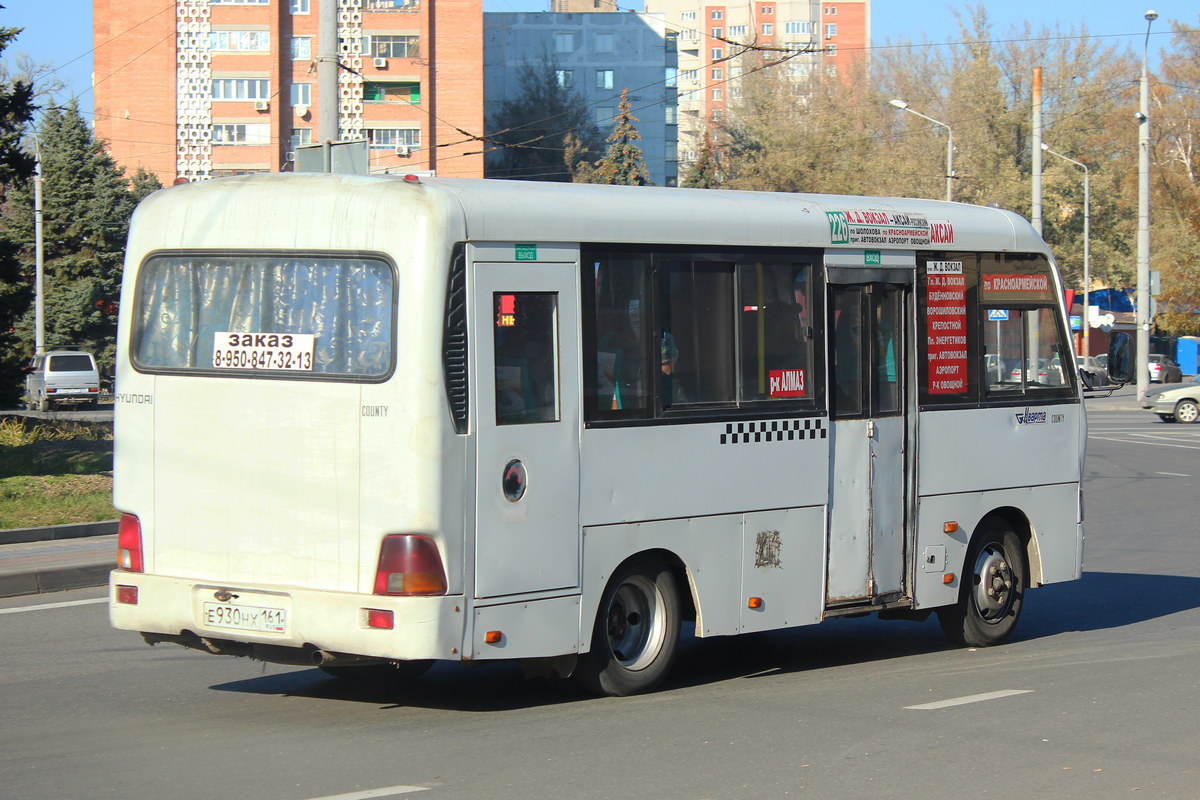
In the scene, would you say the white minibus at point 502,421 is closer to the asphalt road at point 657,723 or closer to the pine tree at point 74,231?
the asphalt road at point 657,723

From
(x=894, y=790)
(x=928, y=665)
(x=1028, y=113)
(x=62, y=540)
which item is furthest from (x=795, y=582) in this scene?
(x=1028, y=113)

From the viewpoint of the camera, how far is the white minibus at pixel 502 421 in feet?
22.2

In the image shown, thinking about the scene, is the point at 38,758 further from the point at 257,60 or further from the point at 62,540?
the point at 257,60

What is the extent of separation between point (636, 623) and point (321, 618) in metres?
1.86

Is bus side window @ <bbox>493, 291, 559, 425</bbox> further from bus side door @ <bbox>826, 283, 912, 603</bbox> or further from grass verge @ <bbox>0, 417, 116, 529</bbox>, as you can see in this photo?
grass verge @ <bbox>0, 417, 116, 529</bbox>

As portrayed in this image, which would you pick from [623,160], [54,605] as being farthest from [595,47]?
[54,605]

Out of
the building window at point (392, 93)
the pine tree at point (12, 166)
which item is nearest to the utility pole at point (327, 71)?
the pine tree at point (12, 166)

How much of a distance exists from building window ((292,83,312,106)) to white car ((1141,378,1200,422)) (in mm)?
55638

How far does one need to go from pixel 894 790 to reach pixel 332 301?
345 cm

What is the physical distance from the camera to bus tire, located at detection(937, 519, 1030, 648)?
9682 mm

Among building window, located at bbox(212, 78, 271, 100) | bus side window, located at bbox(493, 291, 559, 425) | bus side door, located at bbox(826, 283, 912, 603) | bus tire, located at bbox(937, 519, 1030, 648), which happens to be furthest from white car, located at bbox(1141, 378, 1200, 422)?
building window, located at bbox(212, 78, 271, 100)

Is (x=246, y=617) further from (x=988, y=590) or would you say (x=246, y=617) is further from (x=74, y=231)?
(x=74, y=231)

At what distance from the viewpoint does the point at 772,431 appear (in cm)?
830

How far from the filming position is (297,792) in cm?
567
